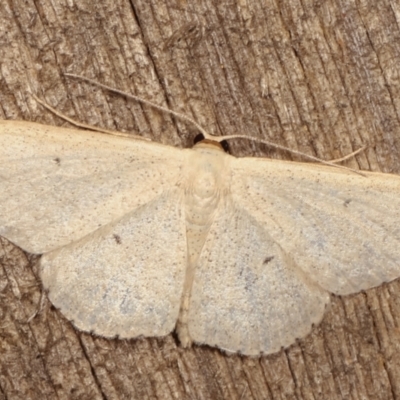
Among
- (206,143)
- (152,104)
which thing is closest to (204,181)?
(206,143)

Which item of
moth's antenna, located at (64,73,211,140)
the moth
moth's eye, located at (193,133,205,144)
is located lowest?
the moth

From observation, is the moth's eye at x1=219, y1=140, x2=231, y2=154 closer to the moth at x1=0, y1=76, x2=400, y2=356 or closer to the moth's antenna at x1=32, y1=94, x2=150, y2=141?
the moth at x1=0, y1=76, x2=400, y2=356

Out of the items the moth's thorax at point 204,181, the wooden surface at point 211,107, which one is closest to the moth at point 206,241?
the moth's thorax at point 204,181

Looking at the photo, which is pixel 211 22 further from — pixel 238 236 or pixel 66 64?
pixel 238 236

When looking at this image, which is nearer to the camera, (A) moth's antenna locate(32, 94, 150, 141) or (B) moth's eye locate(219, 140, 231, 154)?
(A) moth's antenna locate(32, 94, 150, 141)

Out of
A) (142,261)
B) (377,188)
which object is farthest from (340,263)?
(142,261)

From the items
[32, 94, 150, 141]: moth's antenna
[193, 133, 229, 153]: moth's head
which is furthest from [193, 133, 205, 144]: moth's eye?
[32, 94, 150, 141]: moth's antenna

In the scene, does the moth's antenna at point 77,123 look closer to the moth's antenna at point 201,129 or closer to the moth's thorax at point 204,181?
the moth's antenna at point 201,129

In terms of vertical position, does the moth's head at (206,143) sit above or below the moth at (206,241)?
above
